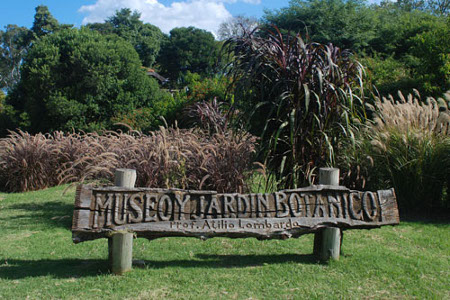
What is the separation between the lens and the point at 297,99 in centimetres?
534

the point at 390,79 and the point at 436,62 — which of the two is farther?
the point at 390,79

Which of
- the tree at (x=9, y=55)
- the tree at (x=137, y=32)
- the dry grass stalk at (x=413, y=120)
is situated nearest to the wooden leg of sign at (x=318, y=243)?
the dry grass stalk at (x=413, y=120)

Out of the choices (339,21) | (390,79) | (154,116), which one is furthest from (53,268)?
(339,21)

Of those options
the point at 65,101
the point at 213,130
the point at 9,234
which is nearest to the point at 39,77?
the point at 65,101

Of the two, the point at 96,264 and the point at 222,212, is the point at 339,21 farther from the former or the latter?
the point at 96,264

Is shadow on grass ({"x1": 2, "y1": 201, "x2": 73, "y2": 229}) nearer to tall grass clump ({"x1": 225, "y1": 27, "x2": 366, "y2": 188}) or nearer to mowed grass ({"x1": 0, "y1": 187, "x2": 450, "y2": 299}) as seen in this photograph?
mowed grass ({"x1": 0, "y1": 187, "x2": 450, "y2": 299})

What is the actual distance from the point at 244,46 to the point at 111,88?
11.6 m

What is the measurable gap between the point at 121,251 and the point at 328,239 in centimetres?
210

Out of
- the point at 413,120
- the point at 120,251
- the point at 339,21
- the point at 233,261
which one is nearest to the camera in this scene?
the point at 120,251

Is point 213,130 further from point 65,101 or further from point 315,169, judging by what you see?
point 65,101

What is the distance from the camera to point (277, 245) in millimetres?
4945

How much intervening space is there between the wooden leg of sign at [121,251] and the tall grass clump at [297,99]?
2250 mm

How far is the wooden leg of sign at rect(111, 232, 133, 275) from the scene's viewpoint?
3.78 metres

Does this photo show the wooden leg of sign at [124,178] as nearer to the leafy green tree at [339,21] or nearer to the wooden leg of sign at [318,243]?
the wooden leg of sign at [318,243]
